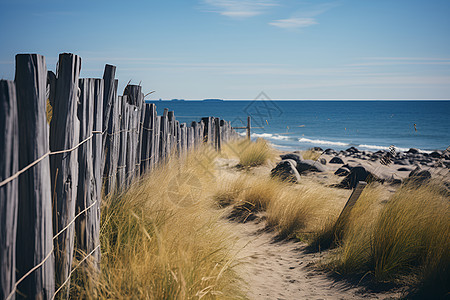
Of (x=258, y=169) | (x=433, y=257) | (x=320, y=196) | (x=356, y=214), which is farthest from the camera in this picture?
(x=258, y=169)

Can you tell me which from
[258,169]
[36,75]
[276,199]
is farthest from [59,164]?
[258,169]

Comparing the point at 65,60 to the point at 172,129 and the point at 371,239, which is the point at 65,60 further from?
the point at 172,129

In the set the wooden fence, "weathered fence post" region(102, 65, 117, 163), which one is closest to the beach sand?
the wooden fence

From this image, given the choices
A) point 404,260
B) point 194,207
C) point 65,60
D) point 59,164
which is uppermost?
point 65,60

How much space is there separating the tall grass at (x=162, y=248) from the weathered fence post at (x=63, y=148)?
0.25 meters

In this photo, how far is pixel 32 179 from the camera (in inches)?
72.3

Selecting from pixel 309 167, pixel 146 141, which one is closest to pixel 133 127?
pixel 146 141

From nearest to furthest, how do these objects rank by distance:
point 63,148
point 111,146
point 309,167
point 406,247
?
1. point 63,148
2. point 406,247
3. point 111,146
4. point 309,167

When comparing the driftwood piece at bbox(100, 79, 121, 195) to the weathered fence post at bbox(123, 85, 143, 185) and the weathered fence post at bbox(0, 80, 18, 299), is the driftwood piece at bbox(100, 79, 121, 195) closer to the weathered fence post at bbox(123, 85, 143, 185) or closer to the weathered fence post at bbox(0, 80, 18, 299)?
the weathered fence post at bbox(123, 85, 143, 185)

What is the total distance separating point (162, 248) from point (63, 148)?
894 mm

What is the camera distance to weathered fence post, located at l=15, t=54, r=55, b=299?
5.94 feet

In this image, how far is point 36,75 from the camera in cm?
183

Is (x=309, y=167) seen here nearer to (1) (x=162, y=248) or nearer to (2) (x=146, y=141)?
(2) (x=146, y=141)

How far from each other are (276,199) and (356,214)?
138cm
